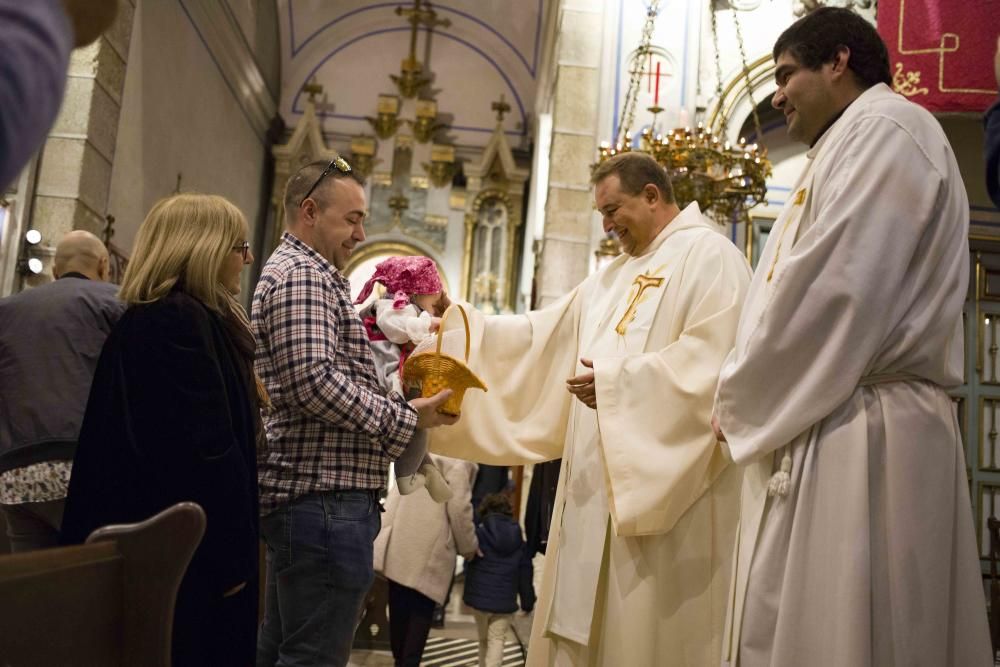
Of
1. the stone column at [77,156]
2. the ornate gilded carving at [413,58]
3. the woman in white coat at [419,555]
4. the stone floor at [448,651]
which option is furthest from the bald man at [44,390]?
the ornate gilded carving at [413,58]

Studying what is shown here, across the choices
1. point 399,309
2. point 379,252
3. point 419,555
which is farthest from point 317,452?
point 379,252

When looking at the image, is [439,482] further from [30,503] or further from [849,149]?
[849,149]

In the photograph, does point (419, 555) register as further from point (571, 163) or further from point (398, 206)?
point (398, 206)

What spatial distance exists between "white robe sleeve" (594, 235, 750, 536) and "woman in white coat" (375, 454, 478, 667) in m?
2.24

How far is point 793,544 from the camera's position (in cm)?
210

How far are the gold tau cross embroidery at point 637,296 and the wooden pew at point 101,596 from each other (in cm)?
209

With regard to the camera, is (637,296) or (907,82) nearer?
(637,296)

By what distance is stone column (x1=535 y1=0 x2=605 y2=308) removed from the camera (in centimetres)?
800

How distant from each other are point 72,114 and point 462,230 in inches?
340

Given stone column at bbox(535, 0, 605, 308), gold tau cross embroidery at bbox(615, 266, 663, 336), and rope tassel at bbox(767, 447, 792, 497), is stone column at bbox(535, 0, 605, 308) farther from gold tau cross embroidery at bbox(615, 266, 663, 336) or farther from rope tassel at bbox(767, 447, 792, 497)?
rope tassel at bbox(767, 447, 792, 497)

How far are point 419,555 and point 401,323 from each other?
168cm

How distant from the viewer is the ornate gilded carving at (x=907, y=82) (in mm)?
6609

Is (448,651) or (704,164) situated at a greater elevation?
(704,164)

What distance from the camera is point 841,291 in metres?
2.12
